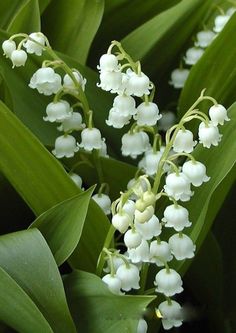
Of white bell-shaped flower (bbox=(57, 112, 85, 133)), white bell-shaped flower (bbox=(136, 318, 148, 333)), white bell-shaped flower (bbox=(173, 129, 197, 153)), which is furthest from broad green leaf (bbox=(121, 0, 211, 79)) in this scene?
white bell-shaped flower (bbox=(136, 318, 148, 333))

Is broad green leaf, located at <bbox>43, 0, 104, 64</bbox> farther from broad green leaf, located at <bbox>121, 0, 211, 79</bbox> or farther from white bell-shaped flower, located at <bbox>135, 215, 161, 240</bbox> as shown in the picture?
white bell-shaped flower, located at <bbox>135, 215, 161, 240</bbox>

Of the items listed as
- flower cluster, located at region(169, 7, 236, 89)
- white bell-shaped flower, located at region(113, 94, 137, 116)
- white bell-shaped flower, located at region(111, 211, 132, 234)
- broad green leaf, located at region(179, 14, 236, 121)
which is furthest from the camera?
flower cluster, located at region(169, 7, 236, 89)

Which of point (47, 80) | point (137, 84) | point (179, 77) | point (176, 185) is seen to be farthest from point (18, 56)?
point (179, 77)

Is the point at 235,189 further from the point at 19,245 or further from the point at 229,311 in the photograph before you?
the point at 19,245

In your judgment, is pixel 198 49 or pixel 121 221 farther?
pixel 198 49

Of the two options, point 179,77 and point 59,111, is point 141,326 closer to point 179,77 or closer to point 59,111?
point 59,111

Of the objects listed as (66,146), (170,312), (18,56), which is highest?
(18,56)

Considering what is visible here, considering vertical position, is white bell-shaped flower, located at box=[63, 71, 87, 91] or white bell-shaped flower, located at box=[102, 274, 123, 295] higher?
white bell-shaped flower, located at box=[63, 71, 87, 91]
